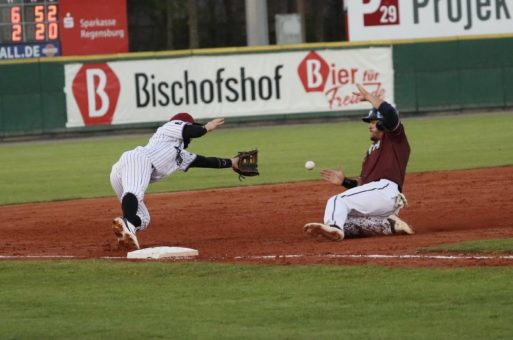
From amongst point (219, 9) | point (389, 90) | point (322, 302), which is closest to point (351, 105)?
point (389, 90)

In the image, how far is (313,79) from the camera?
85.7ft

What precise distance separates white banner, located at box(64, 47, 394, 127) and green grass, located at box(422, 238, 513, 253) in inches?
651

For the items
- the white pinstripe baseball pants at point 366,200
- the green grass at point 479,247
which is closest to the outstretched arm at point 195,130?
the white pinstripe baseball pants at point 366,200

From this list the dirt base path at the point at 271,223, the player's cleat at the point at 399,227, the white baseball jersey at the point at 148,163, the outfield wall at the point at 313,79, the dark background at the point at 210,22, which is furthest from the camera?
the dark background at the point at 210,22

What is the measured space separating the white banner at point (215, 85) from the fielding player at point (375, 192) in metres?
15.3

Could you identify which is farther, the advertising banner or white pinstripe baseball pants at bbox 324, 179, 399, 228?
the advertising banner

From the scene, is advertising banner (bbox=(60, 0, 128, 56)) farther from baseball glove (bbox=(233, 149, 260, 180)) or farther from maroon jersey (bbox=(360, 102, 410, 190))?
maroon jersey (bbox=(360, 102, 410, 190))

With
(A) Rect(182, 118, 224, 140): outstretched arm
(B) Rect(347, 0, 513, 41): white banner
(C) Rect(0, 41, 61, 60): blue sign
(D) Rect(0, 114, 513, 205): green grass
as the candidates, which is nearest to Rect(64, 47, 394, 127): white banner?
(D) Rect(0, 114, 513, 205): green grass

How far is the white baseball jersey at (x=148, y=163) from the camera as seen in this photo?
34.1ft

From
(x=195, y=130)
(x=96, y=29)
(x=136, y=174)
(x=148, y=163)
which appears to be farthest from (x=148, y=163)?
(x=96, y=29)

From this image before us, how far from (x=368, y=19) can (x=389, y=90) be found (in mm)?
2774

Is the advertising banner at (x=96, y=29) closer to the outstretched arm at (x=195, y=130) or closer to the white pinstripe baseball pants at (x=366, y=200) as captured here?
the outstretched arm at (x=195, y=130)

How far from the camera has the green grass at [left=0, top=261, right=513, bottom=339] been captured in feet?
22.2

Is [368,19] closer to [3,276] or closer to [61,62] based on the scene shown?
[61,62]
